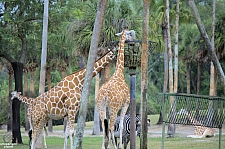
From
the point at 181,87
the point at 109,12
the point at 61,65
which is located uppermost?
the point at 109,12

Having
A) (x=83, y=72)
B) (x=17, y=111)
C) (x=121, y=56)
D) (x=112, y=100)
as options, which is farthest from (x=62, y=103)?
(x=17, y=111)

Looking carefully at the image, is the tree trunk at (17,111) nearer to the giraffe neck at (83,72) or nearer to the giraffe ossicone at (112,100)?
the giraffe neck at (83,72)

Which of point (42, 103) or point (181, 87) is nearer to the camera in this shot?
point (42, 103)

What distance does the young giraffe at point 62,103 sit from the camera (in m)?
13.4

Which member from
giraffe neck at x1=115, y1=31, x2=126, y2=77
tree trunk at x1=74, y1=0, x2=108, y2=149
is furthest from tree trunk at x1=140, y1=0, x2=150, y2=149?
giraffe neck at x1=115, y1=31, x2=126, y2=77

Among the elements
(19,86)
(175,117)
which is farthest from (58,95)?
(19,86)

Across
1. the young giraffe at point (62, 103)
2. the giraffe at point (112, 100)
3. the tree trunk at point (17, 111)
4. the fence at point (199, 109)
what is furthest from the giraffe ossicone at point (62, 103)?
the tree trunk at point (17, 111)

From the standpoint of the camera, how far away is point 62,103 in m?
13.6

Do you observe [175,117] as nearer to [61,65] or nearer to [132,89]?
[132,89]

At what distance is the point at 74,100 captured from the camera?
1336 cm

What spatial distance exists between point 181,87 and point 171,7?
65.1ft

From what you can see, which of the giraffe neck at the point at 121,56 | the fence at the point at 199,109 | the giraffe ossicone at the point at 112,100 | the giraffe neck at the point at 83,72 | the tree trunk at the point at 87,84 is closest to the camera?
the tree trunk at the point at 87,84

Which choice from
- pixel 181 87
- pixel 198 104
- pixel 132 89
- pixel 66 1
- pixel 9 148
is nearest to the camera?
pixel 132 89

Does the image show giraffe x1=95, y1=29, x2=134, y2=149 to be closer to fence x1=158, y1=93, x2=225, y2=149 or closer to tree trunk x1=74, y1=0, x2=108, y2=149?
fence x1=158, y1=93, x2=225, y2=149
